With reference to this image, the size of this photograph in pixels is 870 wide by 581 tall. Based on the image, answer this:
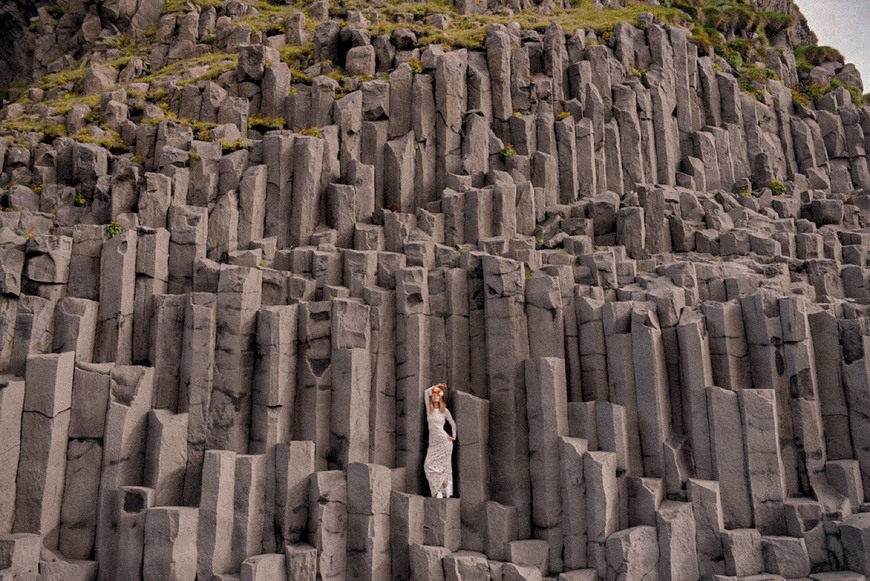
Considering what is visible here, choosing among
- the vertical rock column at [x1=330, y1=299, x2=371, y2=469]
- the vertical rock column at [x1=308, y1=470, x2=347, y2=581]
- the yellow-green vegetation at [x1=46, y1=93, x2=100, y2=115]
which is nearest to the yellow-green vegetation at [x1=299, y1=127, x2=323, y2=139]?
the vertical rock column at [x1=330, y1=299, x2=371, y2=469]

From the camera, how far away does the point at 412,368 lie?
17.1m

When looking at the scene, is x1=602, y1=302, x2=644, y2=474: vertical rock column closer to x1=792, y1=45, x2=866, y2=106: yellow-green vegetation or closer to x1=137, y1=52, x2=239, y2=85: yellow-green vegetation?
x1=137, y1=52, x2=239, y2=85: yellow-green vegetation

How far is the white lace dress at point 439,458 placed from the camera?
16016mm

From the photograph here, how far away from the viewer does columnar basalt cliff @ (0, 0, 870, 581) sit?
48.7ft

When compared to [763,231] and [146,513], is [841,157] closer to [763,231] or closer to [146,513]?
[763,231]

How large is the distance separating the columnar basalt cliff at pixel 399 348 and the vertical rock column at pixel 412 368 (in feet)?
0.17

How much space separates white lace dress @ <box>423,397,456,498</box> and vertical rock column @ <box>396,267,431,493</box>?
0.40m

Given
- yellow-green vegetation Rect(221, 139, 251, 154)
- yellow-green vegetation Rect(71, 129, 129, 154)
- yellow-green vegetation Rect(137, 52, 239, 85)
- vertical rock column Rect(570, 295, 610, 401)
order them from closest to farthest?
vertical rock column Rect(570, 295, 610, 401) < yellow-green vegetation Rect(221, 139, 251, 154) < yellow-green vegetation Rect(71, 129, 129, 154) < yellow-green vegetation Rect(137, 52, 239, 85)

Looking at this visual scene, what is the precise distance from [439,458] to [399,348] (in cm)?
273

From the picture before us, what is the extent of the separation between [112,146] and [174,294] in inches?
287

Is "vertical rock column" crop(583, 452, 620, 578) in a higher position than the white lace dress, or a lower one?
lower

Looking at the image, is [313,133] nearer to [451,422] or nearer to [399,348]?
[399,348]

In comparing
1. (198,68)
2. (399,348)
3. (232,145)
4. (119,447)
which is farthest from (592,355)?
(198,68)

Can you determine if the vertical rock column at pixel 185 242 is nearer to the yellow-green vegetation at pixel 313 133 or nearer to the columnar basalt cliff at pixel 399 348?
the columnar basalt cliff at pixel 399 348
